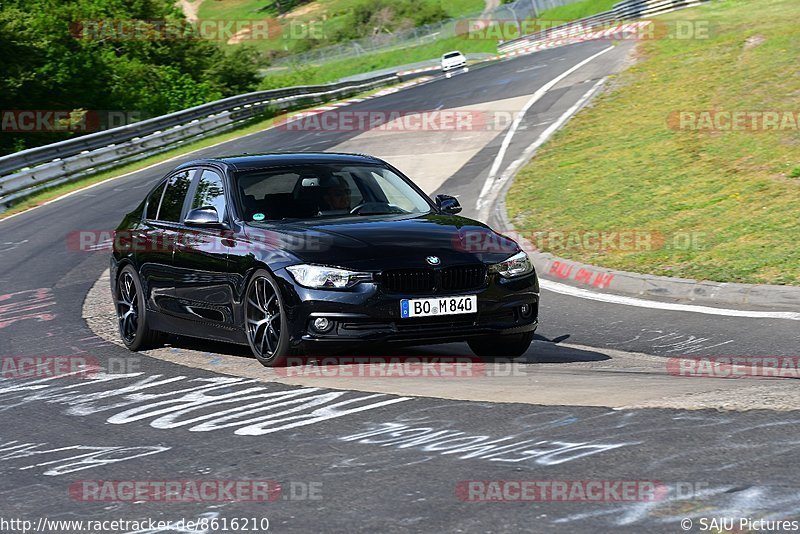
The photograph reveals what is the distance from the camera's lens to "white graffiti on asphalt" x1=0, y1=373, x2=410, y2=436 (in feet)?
23.5

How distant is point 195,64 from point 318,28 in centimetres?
7258

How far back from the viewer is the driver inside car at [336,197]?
9805mm

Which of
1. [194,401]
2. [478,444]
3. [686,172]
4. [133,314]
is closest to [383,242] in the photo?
[194,401]

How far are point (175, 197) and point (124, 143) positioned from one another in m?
24.9

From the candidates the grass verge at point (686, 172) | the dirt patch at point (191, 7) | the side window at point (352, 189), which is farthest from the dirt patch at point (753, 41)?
the dirt patch at point (191, 7)

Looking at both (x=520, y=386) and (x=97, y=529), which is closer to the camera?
(x=97, y=529)

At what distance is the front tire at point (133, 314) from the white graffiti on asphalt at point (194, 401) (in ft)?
3.81

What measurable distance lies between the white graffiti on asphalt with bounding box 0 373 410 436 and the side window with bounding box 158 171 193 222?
70.4 inches

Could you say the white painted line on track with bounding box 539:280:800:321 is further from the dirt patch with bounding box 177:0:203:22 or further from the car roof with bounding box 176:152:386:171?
the dirt patch with bounding box 177:0:203:22

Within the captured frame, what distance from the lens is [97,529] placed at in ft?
16.8

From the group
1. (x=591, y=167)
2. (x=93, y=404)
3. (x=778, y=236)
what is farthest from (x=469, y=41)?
(x=93, y=404)

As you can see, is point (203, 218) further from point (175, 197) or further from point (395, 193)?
point (395, 193)

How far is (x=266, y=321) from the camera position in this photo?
352 inches

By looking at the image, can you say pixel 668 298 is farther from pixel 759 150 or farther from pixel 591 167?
pixel 591 167
